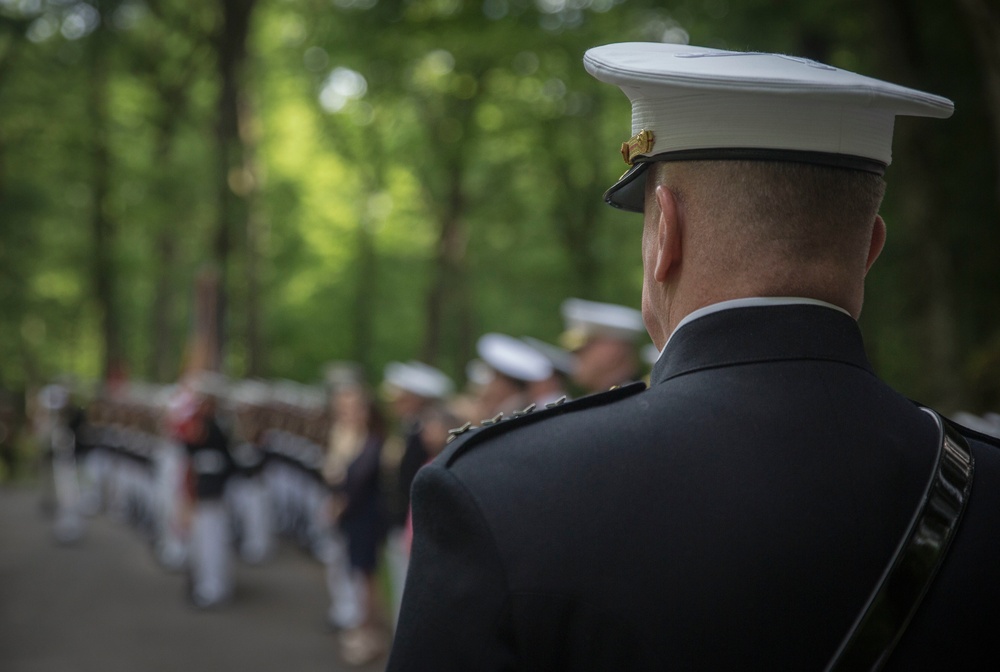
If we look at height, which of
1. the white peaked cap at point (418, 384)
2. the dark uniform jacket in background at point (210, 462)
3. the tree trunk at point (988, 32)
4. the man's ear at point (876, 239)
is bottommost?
the dark uniform jacket in background at point (210, 462)

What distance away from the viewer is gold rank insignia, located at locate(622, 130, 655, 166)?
1.75 meters

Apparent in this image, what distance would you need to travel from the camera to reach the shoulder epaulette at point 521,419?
5.39ft

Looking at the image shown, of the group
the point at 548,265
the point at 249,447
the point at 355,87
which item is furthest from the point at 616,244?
the point at 249,447

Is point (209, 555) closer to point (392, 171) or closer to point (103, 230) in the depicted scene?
point (103, 230)

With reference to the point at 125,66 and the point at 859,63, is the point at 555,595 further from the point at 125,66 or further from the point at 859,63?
the point at 125,66

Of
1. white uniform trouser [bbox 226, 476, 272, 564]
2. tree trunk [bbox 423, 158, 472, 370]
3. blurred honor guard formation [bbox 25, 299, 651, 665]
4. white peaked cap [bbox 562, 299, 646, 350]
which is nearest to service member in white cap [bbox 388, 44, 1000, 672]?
blurred honor guard formation [bbox 25, 299, 651, 665]

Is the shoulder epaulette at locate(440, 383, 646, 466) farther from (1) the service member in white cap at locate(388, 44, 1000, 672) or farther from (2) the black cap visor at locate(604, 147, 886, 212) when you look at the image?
(2) the black cap visor at locate(604, 147, 886, 212)

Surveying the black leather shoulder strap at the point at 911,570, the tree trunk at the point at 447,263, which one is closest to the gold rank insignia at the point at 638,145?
the black leather shoulder strap at the point at 911,570

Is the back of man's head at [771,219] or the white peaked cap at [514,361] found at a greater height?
the back of man's head at [771,219]

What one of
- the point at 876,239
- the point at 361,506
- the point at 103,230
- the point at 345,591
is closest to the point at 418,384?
the point at 361,506

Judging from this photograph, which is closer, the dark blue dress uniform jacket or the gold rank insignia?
the dark blue dress uniform jacket

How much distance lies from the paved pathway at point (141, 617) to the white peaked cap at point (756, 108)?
29.4 ft

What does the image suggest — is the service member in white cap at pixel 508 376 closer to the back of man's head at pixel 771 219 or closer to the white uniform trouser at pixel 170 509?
the back of man's head at pixel 771 219

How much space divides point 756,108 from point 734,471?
49cm
